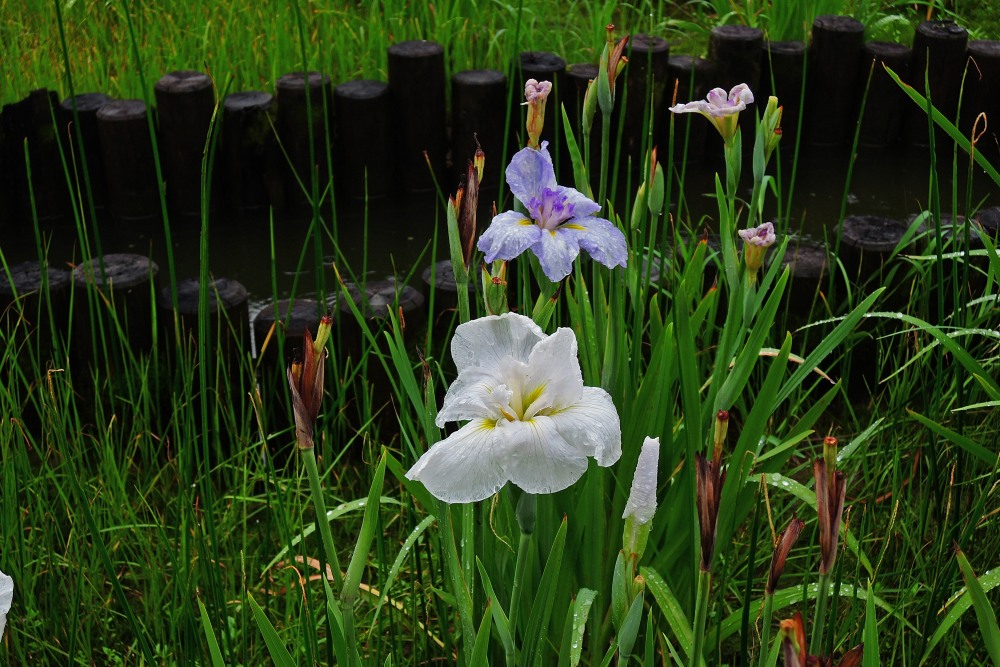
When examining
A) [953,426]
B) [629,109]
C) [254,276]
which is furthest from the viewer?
[629,109]

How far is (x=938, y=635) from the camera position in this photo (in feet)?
4.57

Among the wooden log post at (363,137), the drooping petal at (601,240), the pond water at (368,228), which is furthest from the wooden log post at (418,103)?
the drooping petal at (601,240)

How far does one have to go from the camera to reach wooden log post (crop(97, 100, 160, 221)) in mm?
3568

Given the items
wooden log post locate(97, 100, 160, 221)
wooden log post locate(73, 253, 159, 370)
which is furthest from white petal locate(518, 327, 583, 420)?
wooden log post locate(97, 100, 160, 221)

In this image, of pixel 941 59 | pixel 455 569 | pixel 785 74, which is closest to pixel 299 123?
pixel 785 74

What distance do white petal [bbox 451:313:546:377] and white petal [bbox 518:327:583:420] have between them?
4cm

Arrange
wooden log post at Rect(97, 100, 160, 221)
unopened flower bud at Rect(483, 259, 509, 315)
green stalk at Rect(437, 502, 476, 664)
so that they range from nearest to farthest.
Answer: unopened flower bud at Rect(483, 259, 509, 315) < green stalk at Rect(437, 502, 476, 664) < wooden log post at Rect(97, 100, 160, 221)

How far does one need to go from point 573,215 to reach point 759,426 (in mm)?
557

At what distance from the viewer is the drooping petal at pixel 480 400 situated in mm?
1023

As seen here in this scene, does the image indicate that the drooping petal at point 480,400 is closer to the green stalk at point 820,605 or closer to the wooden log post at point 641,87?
the green stalk at point 820,605

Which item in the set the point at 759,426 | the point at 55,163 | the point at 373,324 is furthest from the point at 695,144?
the point at 759,426

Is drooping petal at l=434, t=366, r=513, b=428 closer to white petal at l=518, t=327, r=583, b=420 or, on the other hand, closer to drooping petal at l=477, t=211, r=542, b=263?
white petal at l=518, t=327, r=583, b=420

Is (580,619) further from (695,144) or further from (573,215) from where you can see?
(695,144)

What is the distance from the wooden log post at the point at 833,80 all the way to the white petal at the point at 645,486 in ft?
12.0
